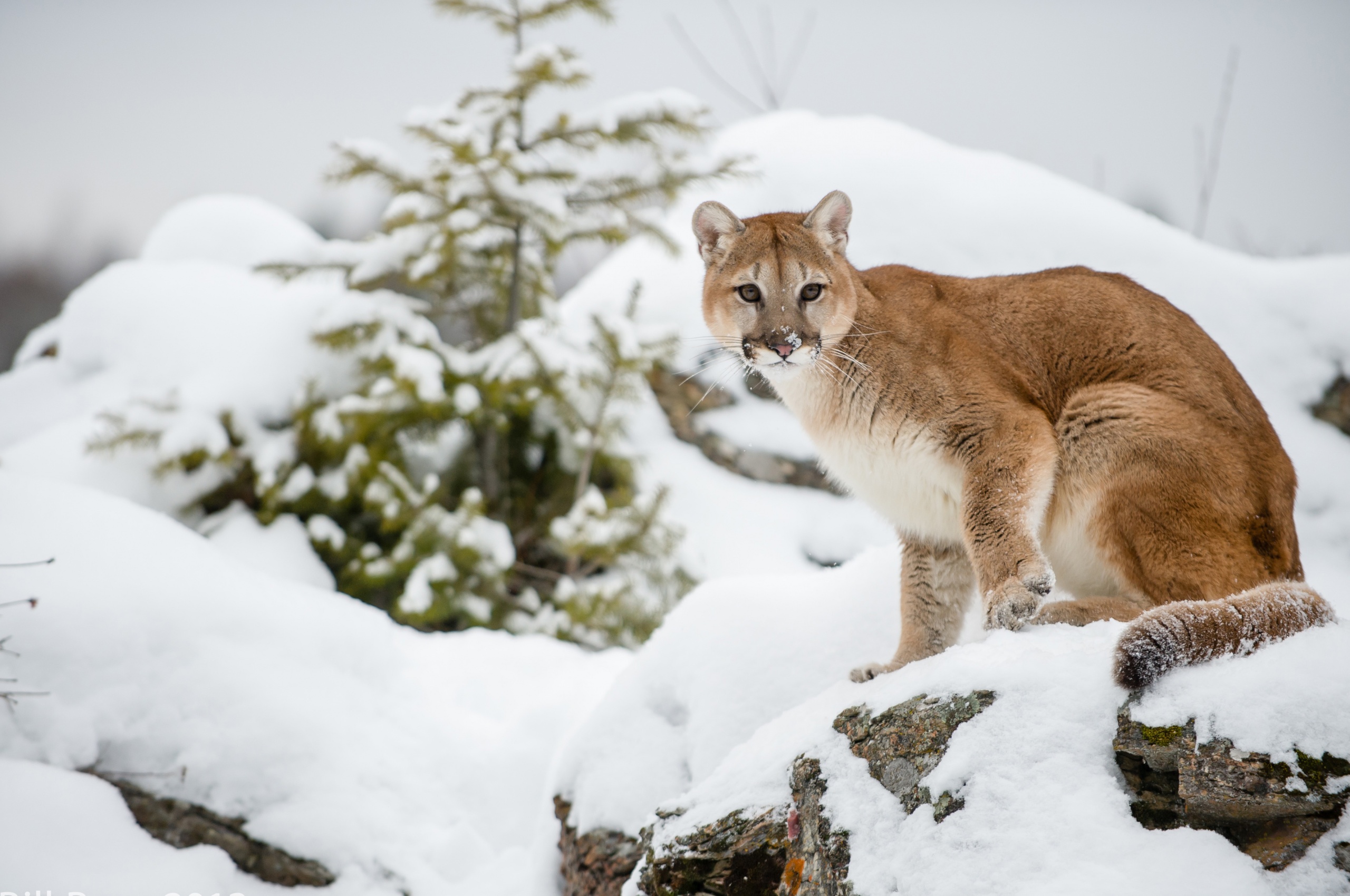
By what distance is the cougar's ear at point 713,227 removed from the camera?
3.97 m

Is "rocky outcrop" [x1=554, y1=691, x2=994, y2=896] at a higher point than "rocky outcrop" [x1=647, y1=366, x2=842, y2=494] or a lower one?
higher

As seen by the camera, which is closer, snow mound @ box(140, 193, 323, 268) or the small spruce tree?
the small spruce tree

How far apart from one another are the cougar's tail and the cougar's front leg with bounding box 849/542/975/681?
1425 millimetres

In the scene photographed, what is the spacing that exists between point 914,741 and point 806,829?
16.0 inches

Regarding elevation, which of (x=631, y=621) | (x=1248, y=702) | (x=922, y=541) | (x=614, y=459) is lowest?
(x=631, y=621)

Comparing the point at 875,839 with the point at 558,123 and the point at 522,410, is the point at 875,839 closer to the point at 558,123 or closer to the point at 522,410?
the point at 522,410

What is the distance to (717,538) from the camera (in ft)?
24.3

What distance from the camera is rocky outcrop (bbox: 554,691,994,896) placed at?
89.7 inches

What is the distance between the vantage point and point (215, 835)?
3.39m

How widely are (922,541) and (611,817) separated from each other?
1637mm

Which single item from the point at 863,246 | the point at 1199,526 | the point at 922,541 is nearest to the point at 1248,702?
the point at 1199,526

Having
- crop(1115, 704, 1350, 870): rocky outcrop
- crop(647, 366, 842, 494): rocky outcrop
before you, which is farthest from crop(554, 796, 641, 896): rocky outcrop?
crop(647, 366, 842, 494): rocky outcrop

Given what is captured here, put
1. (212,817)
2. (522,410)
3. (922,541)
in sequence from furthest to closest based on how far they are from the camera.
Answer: (522,410), (922,541), (212,817)

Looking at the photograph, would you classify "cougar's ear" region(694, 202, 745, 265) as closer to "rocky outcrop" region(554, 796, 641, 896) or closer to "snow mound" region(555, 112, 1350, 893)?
"snow mound" region(555, 112, 1350, 893)
